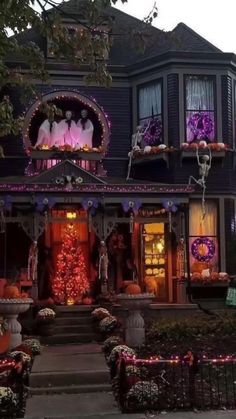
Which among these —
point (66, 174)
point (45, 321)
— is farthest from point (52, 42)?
point (66, 174)

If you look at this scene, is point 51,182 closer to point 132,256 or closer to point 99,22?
point 132,256

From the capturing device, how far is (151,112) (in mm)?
18172

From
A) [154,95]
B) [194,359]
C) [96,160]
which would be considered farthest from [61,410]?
[154,95]

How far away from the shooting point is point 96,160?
59.3 ft

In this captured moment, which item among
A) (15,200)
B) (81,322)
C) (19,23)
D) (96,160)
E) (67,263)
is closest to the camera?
(19,23)

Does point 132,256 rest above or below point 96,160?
below

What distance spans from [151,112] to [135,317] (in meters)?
8.00

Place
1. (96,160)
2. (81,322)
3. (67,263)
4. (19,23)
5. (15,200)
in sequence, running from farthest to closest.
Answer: (96,160), (67,263), (15,200), (81,322), (19,23)

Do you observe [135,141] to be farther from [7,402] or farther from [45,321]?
[7,402]

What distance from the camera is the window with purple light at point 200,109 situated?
17.5 m

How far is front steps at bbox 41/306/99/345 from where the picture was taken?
1328 cm

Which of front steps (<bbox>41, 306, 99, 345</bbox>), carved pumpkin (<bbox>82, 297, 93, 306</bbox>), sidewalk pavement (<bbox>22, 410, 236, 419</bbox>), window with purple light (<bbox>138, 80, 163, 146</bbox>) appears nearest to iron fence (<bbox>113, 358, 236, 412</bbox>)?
sidewalk pavement (<bbox>22, 410, 236, 419</bbox>)

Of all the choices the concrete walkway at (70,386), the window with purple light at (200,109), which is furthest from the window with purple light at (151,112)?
the concrete walkway at (70,386)

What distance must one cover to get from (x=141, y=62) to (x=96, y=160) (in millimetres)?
3168
